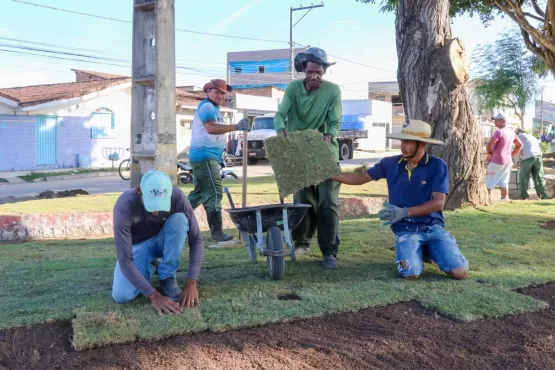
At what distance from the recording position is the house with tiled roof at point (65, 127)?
23.0 metres

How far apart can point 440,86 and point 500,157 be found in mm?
3220

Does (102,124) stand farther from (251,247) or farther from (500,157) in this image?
(251,247)

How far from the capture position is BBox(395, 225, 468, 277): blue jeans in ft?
15.9

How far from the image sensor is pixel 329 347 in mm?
3406

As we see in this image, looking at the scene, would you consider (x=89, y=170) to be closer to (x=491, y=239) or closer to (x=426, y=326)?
(x=491, y=239)

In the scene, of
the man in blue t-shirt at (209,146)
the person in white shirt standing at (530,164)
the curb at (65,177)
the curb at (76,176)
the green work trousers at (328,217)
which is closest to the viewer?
the green work trousers at (328,217)

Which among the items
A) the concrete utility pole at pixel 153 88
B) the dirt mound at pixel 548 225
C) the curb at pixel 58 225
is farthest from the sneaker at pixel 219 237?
the dirt mound at pixel 548 225

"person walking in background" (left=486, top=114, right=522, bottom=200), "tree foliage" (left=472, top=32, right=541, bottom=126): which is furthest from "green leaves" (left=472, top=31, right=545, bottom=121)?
"person walking in background" (left=486, top=114, right=522, bottom=200)

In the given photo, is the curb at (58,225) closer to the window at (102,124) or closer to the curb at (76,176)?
the curb at (76,176)

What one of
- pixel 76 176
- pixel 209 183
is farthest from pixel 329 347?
pixel 76 176

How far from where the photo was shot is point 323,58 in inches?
210

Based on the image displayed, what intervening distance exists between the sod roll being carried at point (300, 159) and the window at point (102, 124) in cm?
2252

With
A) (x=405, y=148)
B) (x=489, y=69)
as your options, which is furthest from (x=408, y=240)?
(x=489, y=69)

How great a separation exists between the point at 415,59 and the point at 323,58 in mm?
3954
